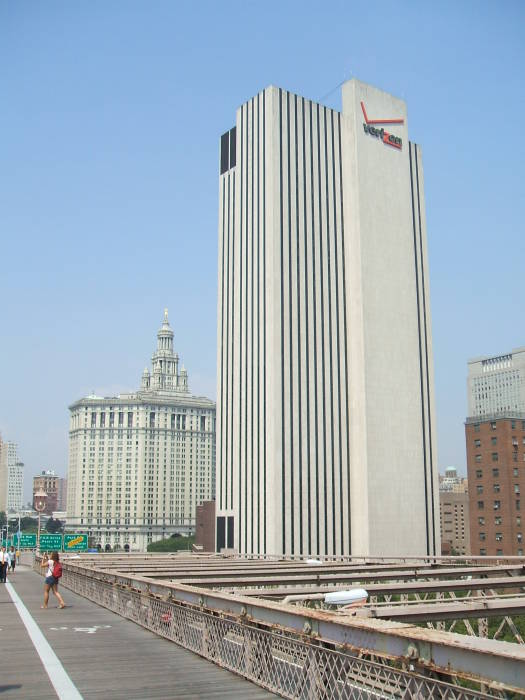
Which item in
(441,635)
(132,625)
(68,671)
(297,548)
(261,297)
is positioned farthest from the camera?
(261,297)

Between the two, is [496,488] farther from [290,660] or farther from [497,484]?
[290,660]

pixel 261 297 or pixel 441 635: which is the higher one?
pixel 261 297

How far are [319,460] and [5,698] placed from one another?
8896cm

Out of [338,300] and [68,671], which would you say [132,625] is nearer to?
[68,671]

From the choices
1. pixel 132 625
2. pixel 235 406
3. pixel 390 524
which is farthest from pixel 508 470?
pixel 132 625

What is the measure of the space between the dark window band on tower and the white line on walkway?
315 feet

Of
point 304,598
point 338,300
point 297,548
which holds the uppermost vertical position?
point 338,300

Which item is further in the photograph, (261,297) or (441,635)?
(261,297)

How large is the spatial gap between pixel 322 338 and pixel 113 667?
297 feet

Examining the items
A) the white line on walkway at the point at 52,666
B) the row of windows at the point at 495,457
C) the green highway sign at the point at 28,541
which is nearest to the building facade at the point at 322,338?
the row of windows at the point at 495,457

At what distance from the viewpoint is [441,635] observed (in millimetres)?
7949

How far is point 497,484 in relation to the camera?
120438 mm

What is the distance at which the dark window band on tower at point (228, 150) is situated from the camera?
11025 centimetres

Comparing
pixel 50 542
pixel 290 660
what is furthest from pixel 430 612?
pixel 50 542
